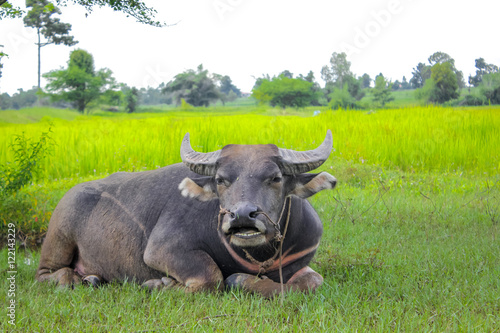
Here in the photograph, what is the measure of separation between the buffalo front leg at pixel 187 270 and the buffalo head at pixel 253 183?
1.16 ft

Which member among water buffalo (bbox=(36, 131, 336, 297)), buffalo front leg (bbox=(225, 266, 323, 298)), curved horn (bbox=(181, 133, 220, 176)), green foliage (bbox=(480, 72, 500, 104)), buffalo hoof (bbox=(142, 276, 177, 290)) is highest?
green foliage (bbox=(480, 72, 500, 104))

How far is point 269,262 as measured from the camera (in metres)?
2.98

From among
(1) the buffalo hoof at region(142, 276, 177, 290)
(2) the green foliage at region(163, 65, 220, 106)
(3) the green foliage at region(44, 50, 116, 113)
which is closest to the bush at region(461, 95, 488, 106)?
(1) the buffalo hoof at region(142, 276, 177, 290)

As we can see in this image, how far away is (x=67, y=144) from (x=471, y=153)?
294 inches

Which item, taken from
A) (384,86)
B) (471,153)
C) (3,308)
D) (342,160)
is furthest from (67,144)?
(384,86)

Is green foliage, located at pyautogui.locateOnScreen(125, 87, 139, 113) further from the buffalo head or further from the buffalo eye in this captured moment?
the buffalo eye

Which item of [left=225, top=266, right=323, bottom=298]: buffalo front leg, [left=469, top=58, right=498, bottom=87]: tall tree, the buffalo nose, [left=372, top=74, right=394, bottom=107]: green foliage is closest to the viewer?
the buffalo nose

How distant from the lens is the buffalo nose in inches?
94.7

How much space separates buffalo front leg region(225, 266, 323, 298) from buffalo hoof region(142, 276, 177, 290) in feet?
1.24

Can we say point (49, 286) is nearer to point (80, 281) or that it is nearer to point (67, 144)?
point (80, 281)

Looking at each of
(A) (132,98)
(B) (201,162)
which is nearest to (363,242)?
(B) (201,162)

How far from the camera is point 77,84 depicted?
3769 centimetres

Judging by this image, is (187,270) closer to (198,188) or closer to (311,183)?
(198,188)

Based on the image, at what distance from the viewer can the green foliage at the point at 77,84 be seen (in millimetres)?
36906
